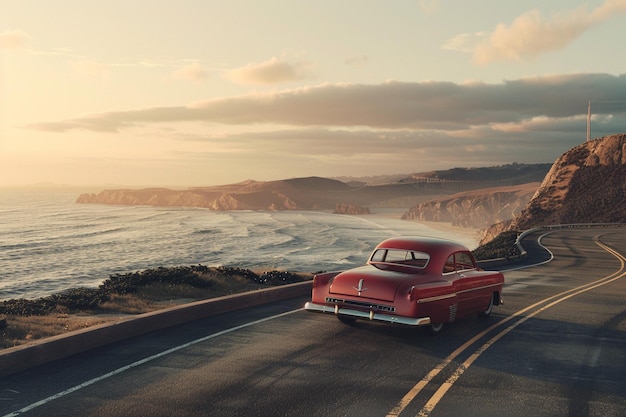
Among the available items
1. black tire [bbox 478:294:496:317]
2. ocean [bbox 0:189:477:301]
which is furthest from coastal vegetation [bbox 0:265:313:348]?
ocean [bbox 0:189:477:301]

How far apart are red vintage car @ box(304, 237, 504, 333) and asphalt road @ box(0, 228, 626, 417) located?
50 centimetres

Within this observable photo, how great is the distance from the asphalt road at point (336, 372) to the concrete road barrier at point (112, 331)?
0.73 ft

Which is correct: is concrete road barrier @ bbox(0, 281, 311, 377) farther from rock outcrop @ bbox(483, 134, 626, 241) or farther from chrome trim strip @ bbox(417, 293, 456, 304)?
rock outcrop @ bbox(483, 134, 626, 241)

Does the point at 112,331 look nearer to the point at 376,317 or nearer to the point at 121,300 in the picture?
the point at 376,317

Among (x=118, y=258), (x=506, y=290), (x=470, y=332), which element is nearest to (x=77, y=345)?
(x=470, y=332)

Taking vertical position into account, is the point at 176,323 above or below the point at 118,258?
above

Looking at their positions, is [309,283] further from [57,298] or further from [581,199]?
[581,199]

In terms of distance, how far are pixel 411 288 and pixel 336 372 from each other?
7.41 ft

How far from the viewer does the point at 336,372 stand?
8.13 m

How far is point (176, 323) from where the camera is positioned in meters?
11.5

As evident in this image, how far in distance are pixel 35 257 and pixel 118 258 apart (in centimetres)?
769

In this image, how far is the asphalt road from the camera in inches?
266

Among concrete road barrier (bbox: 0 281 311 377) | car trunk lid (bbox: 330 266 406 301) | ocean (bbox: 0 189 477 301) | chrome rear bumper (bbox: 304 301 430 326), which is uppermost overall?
car trunk lid (bbox: 330 266 406 301)

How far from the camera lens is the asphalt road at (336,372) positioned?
22.2 feet
